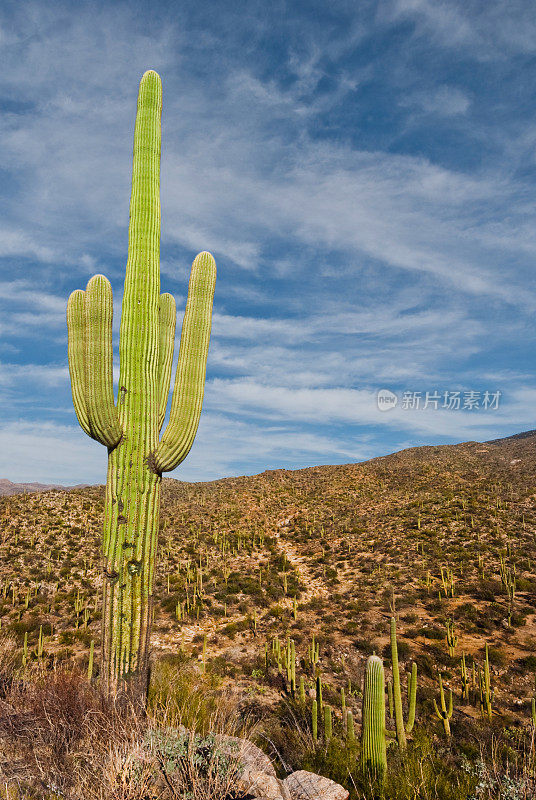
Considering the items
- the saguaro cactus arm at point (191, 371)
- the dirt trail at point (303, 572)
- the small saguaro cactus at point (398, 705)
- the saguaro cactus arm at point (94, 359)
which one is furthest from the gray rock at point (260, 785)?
the dirt trail at point (303, 572)

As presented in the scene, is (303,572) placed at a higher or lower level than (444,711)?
higher

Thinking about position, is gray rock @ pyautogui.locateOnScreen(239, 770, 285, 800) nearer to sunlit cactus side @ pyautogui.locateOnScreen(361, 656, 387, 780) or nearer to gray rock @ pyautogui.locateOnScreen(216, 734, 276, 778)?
gray rock @ pyautogui.locateOnScreen(216, 734, 276, 778)

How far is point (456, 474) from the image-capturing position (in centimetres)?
3334

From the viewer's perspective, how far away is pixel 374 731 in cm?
505

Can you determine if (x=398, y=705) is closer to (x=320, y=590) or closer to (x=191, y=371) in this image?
(x=191, y=371)

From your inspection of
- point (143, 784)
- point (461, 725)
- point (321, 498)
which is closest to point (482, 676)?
point (461, 725)

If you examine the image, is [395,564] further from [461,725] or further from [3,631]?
[3,631]

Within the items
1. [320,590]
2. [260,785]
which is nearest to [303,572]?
[320,590]

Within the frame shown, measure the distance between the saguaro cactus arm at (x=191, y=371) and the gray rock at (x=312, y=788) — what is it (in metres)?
3.65

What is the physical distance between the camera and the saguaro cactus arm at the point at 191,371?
6141mm

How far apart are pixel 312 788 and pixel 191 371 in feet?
16.3

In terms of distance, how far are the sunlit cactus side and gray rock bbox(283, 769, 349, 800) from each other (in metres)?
0.82

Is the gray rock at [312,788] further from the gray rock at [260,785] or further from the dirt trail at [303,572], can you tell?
the dirt trail at [303,572]

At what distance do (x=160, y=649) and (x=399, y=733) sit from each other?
6.52m
